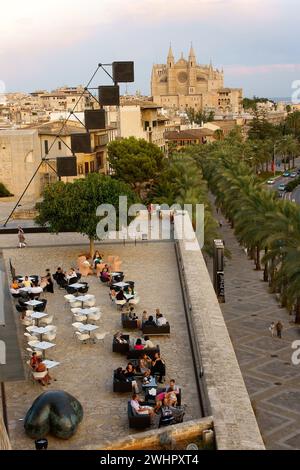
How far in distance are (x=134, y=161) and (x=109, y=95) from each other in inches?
835

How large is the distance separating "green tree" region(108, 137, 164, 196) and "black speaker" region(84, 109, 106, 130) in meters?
21.7

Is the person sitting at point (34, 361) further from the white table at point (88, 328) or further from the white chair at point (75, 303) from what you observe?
the white chair at point (75, 303)

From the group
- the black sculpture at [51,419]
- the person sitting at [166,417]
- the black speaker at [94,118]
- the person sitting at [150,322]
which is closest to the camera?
the black sculpture at [51,419]

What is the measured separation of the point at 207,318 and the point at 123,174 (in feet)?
113

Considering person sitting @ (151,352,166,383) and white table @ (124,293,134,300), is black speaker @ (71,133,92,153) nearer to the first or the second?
white table @ (124,293,134,300)

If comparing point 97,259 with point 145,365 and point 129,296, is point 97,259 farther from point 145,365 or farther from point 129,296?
point 145,365

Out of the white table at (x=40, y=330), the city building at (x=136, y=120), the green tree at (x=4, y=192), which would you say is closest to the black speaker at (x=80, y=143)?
the white table at (x=40, y=330)

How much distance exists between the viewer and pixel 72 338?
1728 cm

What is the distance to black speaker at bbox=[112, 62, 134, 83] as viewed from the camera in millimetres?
28656

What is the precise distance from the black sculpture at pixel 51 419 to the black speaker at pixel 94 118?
1747 centimetres

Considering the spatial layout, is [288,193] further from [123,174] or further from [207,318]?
[207,318]

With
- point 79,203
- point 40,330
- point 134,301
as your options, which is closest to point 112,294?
point 134,301

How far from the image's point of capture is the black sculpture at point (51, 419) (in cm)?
1173
